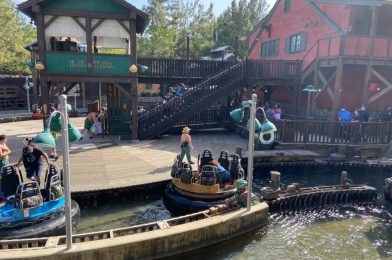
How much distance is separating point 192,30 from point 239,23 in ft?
27.9

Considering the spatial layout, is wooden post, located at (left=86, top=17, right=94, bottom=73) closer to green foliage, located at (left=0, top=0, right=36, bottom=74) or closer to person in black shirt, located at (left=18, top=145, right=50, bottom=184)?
person in black shirt, located at (left=18, top=145, right=50, bottom=184)

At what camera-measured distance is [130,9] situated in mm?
15758

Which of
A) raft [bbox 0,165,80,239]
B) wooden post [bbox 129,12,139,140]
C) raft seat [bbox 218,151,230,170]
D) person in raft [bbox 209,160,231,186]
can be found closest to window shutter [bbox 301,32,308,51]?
wooden post [bbox 129,12,139,140]

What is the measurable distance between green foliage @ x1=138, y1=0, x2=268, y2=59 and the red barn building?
23.5 meters

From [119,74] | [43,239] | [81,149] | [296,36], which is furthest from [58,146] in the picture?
[296,36]

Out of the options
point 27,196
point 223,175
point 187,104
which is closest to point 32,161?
point 27,196

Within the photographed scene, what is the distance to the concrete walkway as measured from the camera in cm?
1134

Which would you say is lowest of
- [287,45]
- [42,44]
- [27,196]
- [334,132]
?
[27,196]

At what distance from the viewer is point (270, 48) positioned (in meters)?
28.0

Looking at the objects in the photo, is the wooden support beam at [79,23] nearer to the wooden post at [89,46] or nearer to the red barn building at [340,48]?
the wooden post at [89,46]

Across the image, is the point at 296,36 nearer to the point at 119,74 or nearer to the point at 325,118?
the point at 325,118

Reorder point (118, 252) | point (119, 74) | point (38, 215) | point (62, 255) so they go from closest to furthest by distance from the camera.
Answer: point (62, 255) < point (118, 252) < point (38, 215) < point (119, 74)

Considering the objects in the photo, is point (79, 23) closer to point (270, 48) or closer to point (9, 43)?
point (270, 48)

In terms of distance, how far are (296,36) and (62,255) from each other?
22154mm
